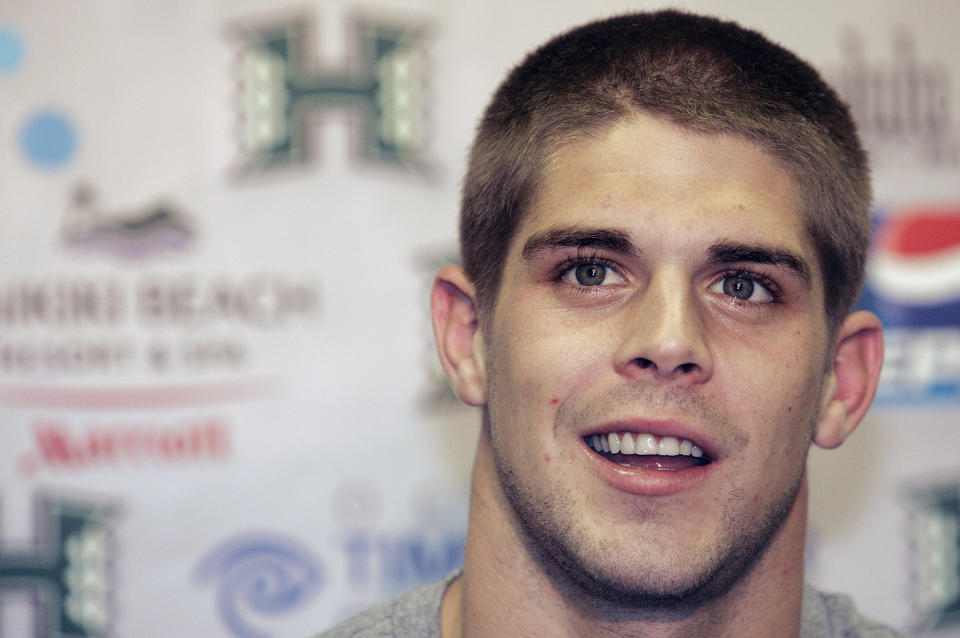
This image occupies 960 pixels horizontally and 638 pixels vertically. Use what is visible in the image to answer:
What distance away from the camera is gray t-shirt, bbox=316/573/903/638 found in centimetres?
137

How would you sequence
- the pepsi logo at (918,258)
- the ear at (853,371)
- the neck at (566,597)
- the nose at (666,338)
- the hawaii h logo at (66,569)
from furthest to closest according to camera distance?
the pepsi logo at (918,258) → the hawaii h logo at (66,569) → the ear at (853,371) → the neck at (566,597) → the nose at (666,338)

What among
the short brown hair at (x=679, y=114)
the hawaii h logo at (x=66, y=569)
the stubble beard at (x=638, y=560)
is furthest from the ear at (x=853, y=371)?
the hawaii h logo at (x=66, y=569)

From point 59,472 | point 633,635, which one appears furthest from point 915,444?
point 59,472

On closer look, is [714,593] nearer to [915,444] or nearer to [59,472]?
[915,444]

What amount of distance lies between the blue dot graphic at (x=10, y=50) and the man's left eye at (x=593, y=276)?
5.55 ft

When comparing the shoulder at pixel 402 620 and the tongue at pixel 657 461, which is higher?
the tongue at pixel 657 461

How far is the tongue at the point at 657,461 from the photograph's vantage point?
113 centimetres

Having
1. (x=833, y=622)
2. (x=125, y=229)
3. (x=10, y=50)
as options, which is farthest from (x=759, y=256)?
(x=10, y=50)

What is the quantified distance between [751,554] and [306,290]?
4.43 ft

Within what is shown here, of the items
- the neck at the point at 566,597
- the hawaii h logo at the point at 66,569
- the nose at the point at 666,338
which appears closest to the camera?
the nose at the point at 666,338

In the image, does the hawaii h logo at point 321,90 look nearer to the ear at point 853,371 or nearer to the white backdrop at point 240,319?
the white backdrop at point 240,319

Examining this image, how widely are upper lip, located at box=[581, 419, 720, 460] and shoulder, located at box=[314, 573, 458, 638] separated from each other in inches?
18.0

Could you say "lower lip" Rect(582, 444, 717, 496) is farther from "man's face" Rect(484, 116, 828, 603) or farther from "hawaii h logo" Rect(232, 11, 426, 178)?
"hawaii h logo" Rect(232, 11, 426, 178)

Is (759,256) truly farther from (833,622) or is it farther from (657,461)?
(833,622)
